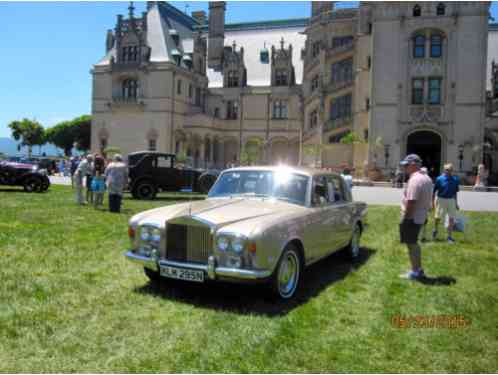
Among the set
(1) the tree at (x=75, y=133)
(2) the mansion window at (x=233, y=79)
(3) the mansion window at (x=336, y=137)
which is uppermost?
(2) the mansion window at (x=233, y=79)

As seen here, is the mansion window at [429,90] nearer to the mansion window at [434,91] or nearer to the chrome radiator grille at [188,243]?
the mansion window at [434,91]

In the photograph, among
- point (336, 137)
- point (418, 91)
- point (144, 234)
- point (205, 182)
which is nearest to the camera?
point (144, 234)

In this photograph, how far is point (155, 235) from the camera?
6.11 meters

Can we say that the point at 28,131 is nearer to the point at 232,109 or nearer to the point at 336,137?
the point at 232,109

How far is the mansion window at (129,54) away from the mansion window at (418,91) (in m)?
31.4

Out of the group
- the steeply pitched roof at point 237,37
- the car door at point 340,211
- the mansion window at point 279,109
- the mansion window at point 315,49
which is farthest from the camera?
the mansion window at point 279,109

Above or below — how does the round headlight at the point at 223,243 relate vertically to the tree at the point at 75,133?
below

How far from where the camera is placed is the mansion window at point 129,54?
169ft

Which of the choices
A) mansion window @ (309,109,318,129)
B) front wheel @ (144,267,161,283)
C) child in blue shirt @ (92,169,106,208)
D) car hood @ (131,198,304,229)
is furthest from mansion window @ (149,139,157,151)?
front wheel @ (144,267,161,283)

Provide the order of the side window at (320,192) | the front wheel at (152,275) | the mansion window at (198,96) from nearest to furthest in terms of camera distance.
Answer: the front wheel at (152,275)
the side window at (320,192)
the mansion window at (198,96)

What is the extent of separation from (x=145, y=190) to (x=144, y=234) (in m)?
13.6

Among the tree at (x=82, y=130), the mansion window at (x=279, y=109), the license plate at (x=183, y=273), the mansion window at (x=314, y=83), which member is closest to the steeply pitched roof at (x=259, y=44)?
the mansion window at (x=279, y=109)

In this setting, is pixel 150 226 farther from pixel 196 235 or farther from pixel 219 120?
pixel 219 120

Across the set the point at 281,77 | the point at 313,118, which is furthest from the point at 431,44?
the point at 281,77
